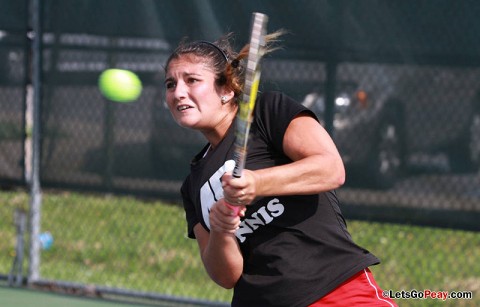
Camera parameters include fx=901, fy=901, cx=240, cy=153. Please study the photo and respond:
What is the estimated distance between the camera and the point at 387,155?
15.7 ft

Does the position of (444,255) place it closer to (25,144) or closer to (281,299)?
(25,144)

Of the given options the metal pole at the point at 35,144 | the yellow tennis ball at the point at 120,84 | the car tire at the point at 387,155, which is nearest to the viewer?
the car tire at the point at 387,155

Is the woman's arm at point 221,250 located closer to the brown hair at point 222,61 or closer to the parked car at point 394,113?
the brown hair at point 222,61

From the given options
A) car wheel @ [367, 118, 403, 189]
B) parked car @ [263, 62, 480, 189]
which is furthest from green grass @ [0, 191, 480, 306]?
parked car @ [263, 62, 480, 189]

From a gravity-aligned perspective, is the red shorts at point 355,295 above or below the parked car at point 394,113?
below

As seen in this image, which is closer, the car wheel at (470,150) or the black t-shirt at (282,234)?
the black t-shirt at (282,234)

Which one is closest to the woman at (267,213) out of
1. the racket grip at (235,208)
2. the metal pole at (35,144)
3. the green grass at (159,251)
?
the racket grip at (235,208)

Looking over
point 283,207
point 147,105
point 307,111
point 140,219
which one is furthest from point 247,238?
point 140,219

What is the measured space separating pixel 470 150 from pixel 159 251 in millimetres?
2884

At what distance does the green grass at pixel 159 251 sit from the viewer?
589 centimetres

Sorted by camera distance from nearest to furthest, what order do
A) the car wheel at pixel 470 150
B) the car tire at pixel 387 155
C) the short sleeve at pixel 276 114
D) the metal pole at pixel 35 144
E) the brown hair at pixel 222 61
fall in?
1. the short sleeve at pixel 276 114
2. the brown hair at pixel 222 61
3. the car wheel at pixel 470 150
4. the car tire at pixel 387 155
5. the metal pole at pixel 35 144

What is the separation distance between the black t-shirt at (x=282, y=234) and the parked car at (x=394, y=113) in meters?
1.94

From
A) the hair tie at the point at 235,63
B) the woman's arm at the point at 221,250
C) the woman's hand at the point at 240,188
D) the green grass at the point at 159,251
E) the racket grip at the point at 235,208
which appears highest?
the hair tie at the point at 235,63

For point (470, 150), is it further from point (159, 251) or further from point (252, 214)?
point (159, 251)
